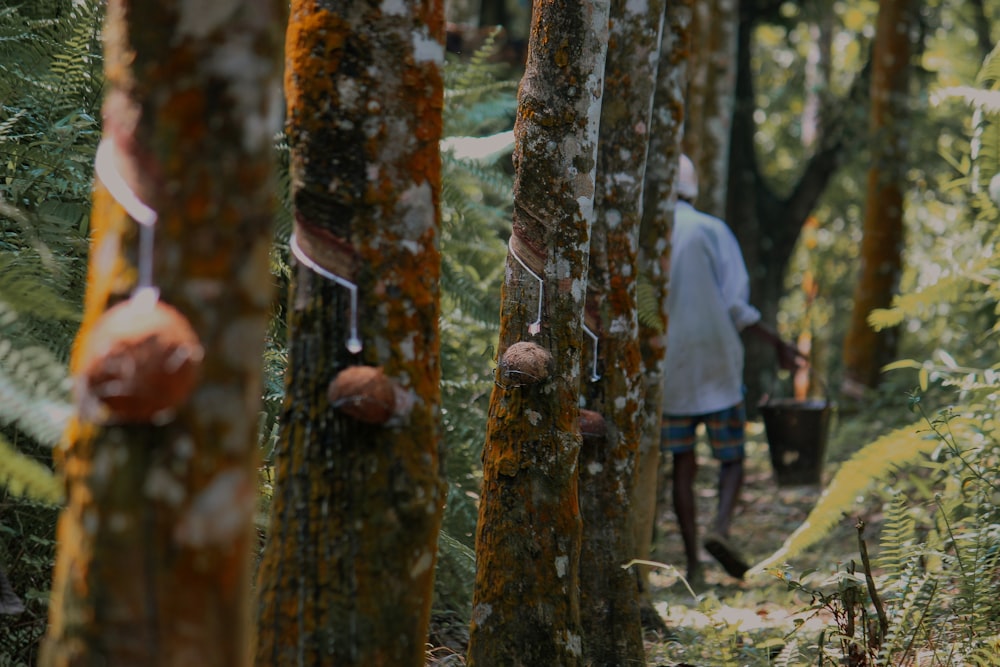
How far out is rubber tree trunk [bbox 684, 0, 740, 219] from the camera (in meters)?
8.14

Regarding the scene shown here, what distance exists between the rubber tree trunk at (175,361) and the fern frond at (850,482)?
8.17 ft

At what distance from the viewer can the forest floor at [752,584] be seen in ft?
12.3

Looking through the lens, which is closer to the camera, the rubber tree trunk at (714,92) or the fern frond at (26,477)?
the fern frond at (26,477)

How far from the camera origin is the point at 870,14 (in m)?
17.9

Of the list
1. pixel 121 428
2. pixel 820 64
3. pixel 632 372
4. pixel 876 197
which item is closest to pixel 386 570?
pixel 121 428

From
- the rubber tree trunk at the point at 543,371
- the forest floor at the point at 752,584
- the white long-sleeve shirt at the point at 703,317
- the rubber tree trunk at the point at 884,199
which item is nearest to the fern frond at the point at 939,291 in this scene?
the forest floor at the point at 752,584

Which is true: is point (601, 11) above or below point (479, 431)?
above

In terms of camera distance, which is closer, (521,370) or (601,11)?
(521,370)

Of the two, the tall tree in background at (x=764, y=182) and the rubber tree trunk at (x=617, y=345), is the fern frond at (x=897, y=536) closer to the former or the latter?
the rubber tree trunk at (x=617, y=345)

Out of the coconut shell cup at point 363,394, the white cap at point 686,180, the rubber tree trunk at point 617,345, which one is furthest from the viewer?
the white cap at point 686,180

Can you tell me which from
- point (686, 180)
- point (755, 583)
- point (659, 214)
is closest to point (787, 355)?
point (686, 180)

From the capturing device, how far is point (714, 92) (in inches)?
378

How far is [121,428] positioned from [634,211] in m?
2.72

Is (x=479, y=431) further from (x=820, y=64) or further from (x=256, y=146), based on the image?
(x=820, y=64)
